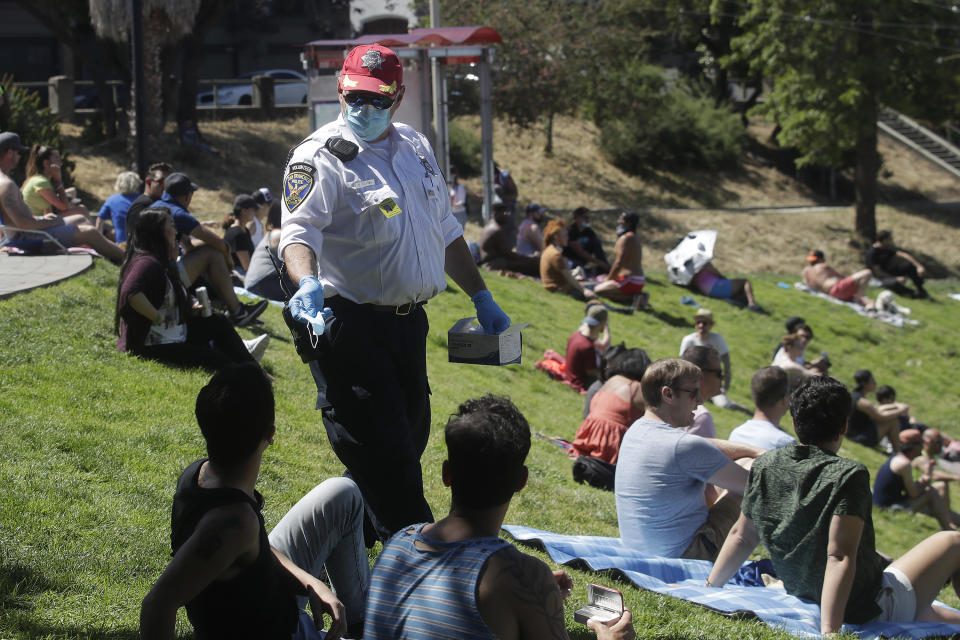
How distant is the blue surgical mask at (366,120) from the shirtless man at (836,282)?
54.7 ft

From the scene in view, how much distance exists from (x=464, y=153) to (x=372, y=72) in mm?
22414

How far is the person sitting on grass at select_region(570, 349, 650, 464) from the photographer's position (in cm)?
741

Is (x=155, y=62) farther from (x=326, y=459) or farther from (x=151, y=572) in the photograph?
(x=151, y=572)

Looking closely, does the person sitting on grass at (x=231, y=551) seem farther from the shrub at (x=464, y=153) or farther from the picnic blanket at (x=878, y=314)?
the shrub at (x=464, y=153)

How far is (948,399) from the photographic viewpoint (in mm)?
15430

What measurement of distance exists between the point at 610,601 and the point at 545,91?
941 inches

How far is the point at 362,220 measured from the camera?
3709mm

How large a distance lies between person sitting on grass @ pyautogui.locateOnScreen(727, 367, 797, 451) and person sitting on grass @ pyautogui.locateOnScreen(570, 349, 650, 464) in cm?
112

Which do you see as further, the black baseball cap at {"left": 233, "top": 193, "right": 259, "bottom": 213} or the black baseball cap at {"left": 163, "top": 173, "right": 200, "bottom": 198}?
the black baseball cap at {"left": 233, "top": 193, "right": 259, "bottom": 213}

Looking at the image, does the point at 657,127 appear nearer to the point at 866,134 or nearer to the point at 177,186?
the point at 866,134

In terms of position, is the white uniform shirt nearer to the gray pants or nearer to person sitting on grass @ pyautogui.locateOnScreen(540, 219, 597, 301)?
the gray pants

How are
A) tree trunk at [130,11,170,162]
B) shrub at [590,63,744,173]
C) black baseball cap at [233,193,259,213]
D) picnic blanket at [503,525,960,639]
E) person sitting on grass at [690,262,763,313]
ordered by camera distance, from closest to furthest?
picnic blanket at [503,525,960,639]
black baseball cap at [233,193,259,213]
person sitting on grass at [690,262,763,313]
tree trunk at [130,11,170,162]
shrub at [590,63,744,173]

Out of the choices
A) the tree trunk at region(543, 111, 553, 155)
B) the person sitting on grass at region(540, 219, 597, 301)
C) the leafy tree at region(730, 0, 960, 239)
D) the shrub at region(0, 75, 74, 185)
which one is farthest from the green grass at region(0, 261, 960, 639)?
the tree trunk at region(543, 111, 553, 155)

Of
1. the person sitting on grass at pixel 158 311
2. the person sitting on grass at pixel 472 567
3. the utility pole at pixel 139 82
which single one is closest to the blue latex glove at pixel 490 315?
the person sitting on grass at pixel 472 567
